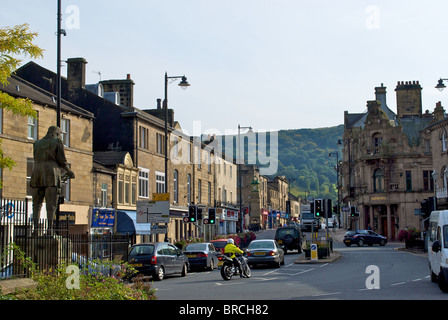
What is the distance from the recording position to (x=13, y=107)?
51.4ft

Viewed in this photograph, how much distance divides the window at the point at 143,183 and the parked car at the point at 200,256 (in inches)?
555

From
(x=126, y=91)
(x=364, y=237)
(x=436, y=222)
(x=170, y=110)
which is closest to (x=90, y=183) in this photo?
(x=126, y=91)

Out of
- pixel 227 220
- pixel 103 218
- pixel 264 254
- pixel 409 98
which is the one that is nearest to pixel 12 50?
pixel 264 254

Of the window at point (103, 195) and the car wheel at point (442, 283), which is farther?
the window at point (103, 195)

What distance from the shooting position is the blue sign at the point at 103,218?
3603 cm

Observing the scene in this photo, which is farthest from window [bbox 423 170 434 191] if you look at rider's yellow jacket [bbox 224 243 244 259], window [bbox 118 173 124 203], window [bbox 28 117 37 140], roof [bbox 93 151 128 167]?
rider's yellow jacket [bbox 224 243 244 259]

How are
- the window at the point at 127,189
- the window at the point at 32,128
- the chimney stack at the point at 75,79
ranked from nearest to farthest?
the window at the point at 32,128 < the window at the point at 127,189 < the chimney stack at the point at 75,79

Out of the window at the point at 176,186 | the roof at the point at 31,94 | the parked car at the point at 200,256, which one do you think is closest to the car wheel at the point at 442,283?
the parked car at the point at 200,256

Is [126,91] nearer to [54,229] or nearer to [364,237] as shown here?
[364,237]

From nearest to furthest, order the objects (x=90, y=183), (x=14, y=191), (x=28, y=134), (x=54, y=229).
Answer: (x=54, y=229) < (x=14, y=191) < (x=28, y=134) < (x=90, y=183)

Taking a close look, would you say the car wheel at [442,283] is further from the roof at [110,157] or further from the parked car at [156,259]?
the roof at [110,157]

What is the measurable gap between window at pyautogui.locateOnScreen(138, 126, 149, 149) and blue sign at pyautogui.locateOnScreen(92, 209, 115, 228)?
700cm

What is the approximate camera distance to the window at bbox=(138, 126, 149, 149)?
4312 centimetres

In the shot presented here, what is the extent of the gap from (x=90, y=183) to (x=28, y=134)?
6017 mm
